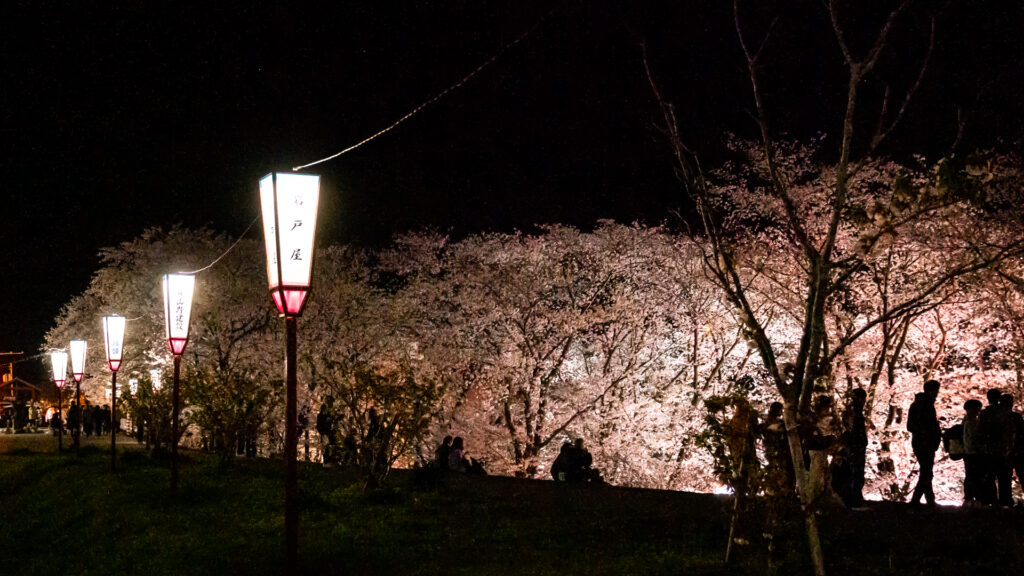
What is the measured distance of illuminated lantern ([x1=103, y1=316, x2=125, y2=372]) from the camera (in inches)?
687

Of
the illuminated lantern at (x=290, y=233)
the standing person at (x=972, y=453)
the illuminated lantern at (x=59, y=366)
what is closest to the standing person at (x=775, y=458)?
the illuminated lantern at (x=290, y=233)

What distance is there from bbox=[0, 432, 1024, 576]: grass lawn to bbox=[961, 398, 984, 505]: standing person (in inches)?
34.2

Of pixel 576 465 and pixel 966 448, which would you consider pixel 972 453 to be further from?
pixel 576 465

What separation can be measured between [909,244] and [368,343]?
18.5 metres

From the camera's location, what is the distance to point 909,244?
18031 mm

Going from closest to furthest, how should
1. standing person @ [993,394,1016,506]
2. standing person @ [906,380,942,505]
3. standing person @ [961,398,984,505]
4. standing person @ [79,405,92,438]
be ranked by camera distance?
standing person @ [993,394,1016,506] → standing person @ [961,398,984,505] → standing person @ [906,380,942,505] → standing person @ [79,405,92,438]

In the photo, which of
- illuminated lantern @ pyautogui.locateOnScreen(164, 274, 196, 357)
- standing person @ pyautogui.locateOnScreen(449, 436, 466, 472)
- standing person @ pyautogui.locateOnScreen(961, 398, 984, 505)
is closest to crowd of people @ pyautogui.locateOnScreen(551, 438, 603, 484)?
standing person @ pyautogui.locateOnScreen(449, 436, 466, 472)

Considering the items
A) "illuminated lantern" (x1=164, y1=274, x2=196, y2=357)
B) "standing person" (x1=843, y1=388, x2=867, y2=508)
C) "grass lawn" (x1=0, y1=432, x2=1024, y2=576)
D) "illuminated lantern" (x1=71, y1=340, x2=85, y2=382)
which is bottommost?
"grass lawn" (x1=0, y1=432, x2=1024, y2=576)

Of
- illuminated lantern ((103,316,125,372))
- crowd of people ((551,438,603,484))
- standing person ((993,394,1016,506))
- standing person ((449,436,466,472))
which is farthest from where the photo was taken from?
illuminated lantern ((103,316,125,372))

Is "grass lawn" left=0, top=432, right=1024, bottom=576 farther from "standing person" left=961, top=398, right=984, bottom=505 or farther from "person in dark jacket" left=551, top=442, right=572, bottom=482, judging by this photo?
"person in dark jacket" left=551, top=442, right=572, bottom=482

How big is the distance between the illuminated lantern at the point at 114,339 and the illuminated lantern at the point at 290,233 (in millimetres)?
11609

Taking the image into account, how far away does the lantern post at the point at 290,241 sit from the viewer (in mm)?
7324

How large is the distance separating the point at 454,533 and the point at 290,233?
3.93 meters

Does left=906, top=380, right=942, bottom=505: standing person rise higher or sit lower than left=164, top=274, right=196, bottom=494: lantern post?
lower
